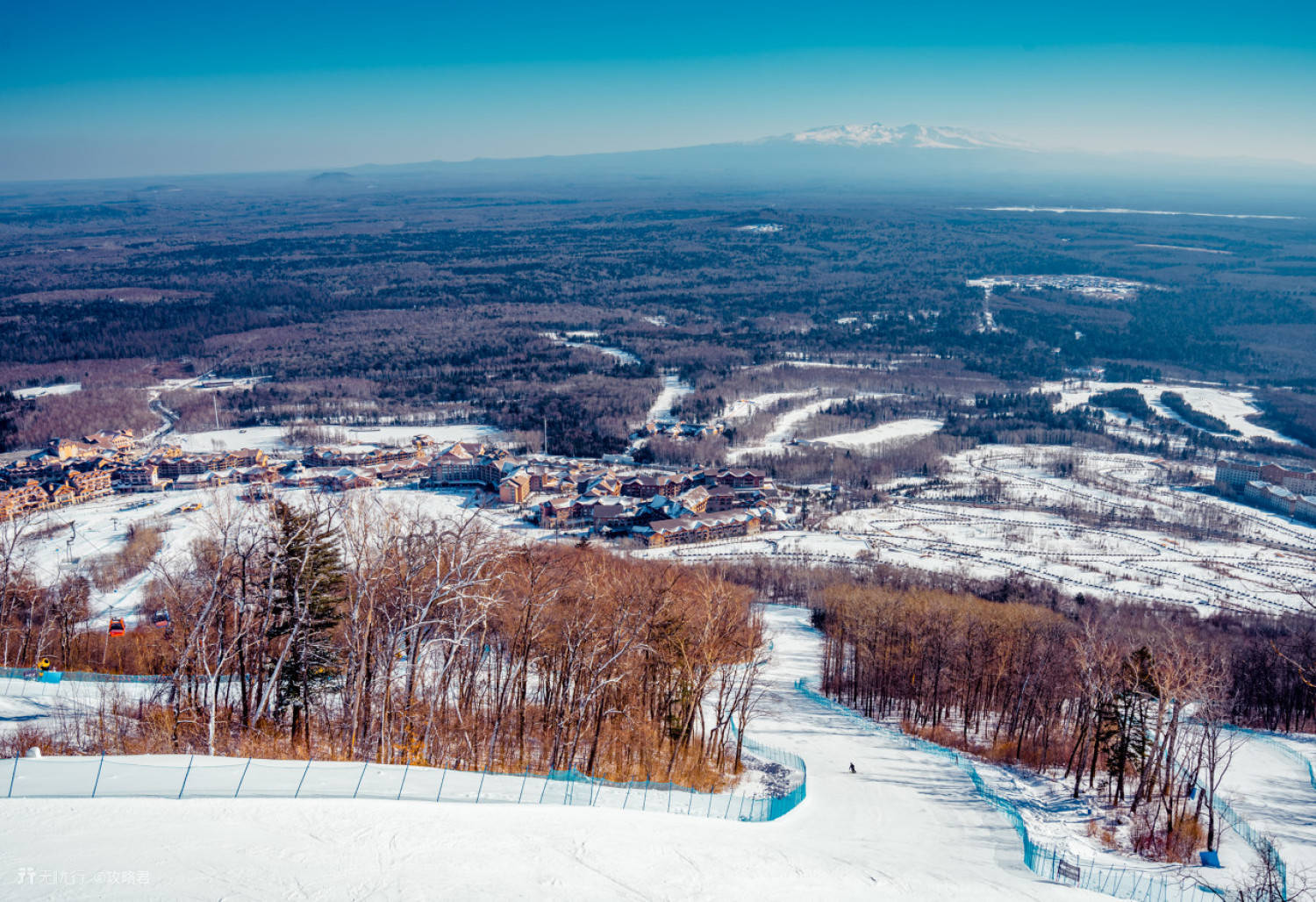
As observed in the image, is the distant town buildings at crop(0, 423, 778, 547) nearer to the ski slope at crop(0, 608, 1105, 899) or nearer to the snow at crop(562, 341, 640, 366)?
the ski slope at crop(0, 608, 1105, 899)

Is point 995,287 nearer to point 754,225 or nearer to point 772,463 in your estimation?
point 754,225

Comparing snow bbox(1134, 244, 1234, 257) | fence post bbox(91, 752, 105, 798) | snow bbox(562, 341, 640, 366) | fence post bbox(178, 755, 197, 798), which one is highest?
snow bbox(1134, 244, 1234, 257)

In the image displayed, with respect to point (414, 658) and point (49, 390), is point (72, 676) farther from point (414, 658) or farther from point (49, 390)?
point (49, 390)

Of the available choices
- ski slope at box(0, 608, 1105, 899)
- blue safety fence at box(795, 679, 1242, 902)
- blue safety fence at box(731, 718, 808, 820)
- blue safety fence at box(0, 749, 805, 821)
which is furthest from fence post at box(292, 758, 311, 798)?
blue safety fence at box(795, 679, 1242, 902)

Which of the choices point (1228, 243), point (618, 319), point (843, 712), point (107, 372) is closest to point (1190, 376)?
point (618, 319)

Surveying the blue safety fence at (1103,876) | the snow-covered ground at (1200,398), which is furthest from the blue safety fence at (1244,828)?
the snow-covered ground at (1200,398)

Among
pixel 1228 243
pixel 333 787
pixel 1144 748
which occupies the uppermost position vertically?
pixel 1228 243
